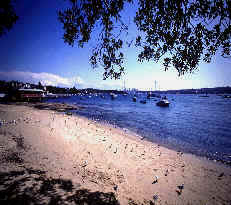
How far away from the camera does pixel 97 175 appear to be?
7.24m

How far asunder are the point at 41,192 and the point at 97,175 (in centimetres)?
275

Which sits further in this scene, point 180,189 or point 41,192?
point 180,189

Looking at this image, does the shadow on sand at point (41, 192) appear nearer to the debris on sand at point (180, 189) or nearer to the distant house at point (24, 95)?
the debris on sand at point (180, 189)

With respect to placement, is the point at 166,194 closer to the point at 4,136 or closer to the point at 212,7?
the point at 212,7

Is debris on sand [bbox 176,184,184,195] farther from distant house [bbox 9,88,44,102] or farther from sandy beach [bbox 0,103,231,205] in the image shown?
distant house [bbox 9,88,44,102]

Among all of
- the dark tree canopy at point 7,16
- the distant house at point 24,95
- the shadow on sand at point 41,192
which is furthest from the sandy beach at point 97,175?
the distant house at point 24,95

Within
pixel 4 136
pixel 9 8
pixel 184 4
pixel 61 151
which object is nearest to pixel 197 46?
pixel 184 4

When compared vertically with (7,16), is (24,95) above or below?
below

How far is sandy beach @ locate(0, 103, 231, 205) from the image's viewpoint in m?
5.54

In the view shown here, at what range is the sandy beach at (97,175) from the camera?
5.54 metres

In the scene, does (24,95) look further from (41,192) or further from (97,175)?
(41,192)

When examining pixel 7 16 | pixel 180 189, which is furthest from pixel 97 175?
pixel 7 16

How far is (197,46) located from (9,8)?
8002mm

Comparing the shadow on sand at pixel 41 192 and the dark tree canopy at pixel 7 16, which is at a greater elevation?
the dark tree canopy at pixel 7 16
